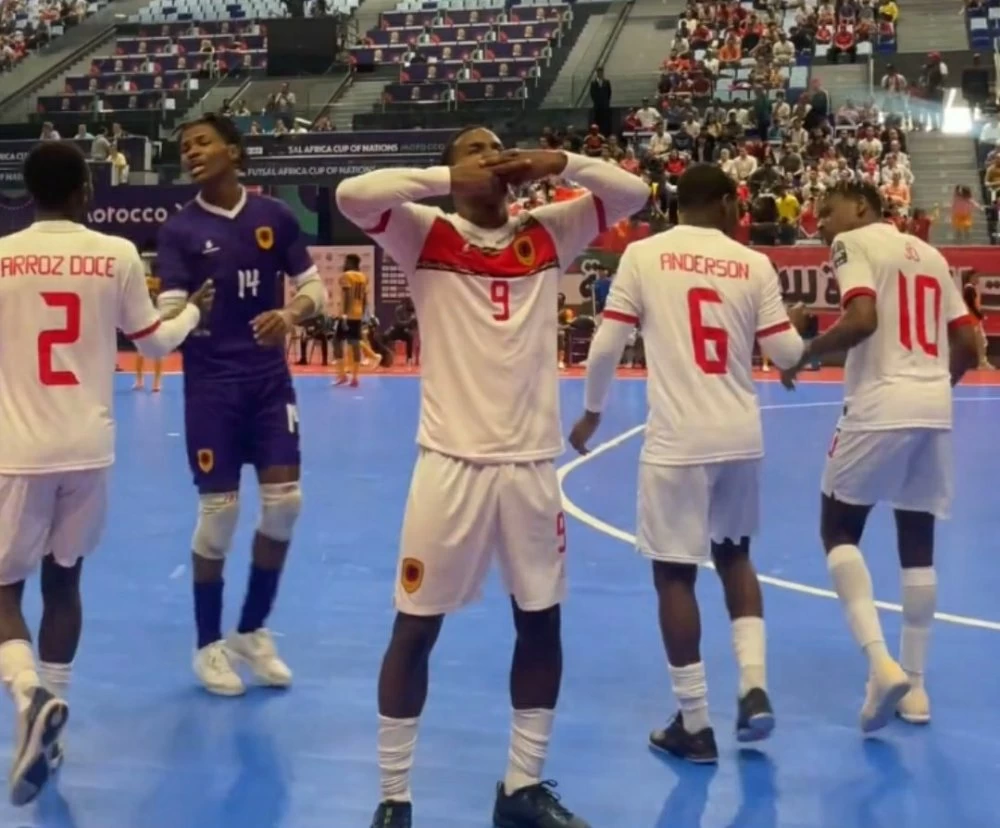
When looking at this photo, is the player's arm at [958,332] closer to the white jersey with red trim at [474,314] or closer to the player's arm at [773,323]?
the player's arm at [773,323]

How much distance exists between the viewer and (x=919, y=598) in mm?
4539

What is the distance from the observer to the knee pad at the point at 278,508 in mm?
4812

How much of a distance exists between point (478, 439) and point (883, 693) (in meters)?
1.73

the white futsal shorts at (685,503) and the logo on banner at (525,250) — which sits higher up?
the logo on banner at (525,250)

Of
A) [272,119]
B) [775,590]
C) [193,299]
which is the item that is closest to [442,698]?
[193,299]

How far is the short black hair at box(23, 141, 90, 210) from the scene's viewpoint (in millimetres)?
3883

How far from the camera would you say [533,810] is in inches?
139

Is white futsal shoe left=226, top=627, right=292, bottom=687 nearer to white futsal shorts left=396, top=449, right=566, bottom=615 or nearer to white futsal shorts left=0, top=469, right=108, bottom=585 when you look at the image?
white futsal shorts left=0, top=469, right=108, bottom=585

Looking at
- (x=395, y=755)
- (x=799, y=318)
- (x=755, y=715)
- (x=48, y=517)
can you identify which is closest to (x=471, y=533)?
(x=395, y=755)

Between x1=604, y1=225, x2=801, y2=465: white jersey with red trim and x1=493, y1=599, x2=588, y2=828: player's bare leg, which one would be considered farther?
x1=604, y1=225, x2=801, y2=465: white jersey with red trim

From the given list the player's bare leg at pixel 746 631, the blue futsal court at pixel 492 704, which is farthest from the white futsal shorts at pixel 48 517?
the player's bare leg at pixel 746 631

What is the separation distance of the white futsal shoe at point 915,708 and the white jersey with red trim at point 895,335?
957mm

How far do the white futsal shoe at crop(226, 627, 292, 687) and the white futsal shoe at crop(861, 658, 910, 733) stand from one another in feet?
6.94

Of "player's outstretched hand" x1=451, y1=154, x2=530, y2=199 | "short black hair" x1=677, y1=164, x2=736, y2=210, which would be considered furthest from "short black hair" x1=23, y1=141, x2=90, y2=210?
"short black hair" x1=677, y1=164, x2=736, y2=210
